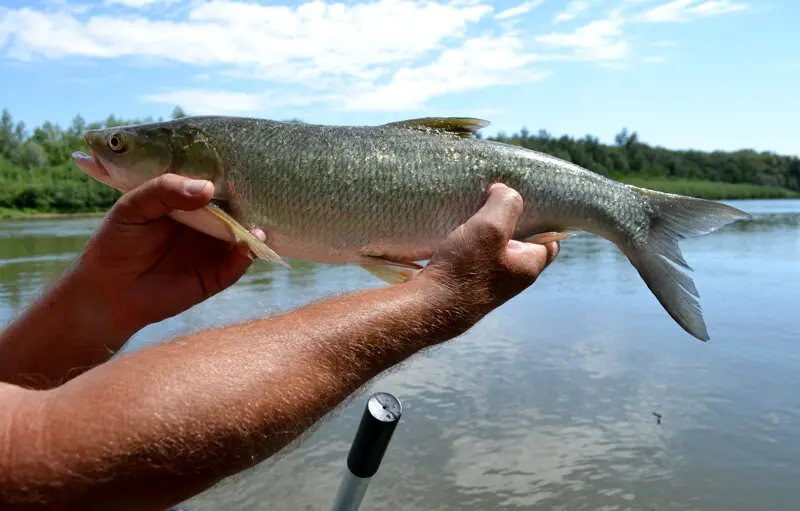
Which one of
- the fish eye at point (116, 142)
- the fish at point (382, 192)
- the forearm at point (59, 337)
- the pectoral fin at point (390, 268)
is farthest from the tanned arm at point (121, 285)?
the pectoral fin at point (390, 268)

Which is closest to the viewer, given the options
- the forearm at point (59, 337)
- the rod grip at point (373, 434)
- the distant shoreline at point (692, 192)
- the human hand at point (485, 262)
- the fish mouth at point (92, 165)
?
the human hand at point (485, 262)

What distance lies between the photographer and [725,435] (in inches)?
307

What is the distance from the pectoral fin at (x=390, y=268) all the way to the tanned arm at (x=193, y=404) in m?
0.93

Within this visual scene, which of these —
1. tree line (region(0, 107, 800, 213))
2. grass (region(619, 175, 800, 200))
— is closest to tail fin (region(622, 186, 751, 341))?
tree line (region(0, 107, 800, 213))

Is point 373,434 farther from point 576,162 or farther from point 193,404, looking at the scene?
point 576,162

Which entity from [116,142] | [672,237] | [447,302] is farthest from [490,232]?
[116,142]

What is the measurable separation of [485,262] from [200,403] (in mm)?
1156

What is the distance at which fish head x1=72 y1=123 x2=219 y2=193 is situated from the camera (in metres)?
2.93

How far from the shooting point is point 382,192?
116 inches

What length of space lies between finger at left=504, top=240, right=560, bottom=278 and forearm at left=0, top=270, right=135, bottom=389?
5.32ft

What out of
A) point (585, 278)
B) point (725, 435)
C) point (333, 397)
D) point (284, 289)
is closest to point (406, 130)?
point (333, 397)

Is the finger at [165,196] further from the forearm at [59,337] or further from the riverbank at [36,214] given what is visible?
the riverbank at [36,214]

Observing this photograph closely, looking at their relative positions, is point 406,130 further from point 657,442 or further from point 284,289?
point 284,289

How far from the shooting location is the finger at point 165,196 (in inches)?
97.3
